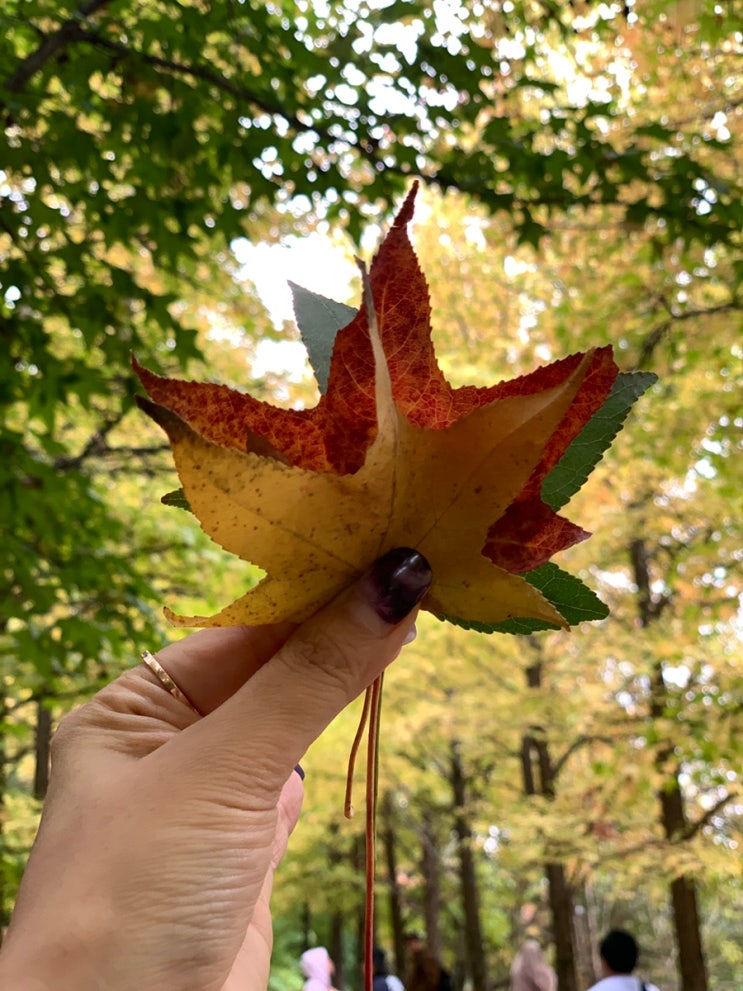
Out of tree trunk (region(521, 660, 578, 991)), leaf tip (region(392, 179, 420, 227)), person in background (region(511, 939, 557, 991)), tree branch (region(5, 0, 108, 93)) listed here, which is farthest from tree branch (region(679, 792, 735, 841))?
leaf tip (region(392, 179, 420, 227))

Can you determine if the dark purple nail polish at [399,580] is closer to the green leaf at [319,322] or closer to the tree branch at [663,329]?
the green leaf at [319,322]

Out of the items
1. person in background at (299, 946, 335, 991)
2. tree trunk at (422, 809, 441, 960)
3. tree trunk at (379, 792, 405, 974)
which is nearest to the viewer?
person in background at (299, 946, 335, 991)

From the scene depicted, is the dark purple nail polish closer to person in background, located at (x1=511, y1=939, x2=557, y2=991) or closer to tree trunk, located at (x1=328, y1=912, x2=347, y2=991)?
person in background, located at (x1=511, y1=939, x2=557, y2=991)

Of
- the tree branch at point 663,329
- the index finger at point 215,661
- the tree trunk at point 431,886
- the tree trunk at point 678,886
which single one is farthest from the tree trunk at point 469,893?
Result: the index finger at point 215,661

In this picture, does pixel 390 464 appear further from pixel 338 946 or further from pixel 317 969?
pixel 338 946

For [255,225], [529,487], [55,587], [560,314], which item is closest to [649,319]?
[560,314]
